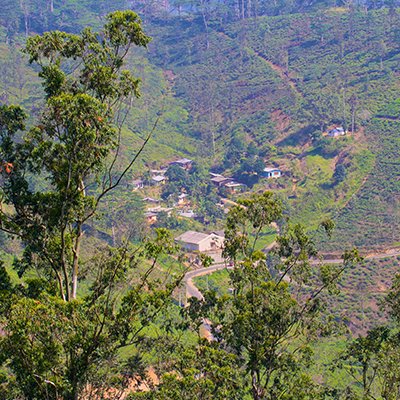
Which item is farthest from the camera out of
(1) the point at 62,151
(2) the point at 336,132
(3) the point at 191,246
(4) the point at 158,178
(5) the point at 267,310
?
(2) the point at 336,132

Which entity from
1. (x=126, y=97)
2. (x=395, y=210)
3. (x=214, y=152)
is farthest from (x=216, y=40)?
(x=126, y=97)

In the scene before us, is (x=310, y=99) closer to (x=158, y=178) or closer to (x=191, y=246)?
(x=158, y=178)

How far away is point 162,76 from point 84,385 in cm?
7681

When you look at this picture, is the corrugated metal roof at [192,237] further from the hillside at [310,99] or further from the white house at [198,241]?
the hillside at [310,99]

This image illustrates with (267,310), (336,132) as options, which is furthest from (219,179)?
(267,310)

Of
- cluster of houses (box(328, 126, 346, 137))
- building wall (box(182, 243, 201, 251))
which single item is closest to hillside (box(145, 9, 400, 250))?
cluster of houses (box(328, 126, 346, 137))

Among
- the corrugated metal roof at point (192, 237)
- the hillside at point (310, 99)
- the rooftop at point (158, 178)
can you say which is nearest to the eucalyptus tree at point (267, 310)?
the hillside at point (310, 99)

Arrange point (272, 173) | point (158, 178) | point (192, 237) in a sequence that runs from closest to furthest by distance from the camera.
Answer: point (192, 237), point (272, 173), point (158, 178)

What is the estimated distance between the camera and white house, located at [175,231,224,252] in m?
43.8

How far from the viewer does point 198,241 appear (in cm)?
4400

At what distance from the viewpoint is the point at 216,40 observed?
90.0 metres

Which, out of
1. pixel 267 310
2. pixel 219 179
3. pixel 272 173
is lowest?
pixel 219 179

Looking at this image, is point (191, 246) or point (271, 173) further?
point (271, 173)

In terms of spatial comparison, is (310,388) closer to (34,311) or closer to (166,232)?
(166,232)
